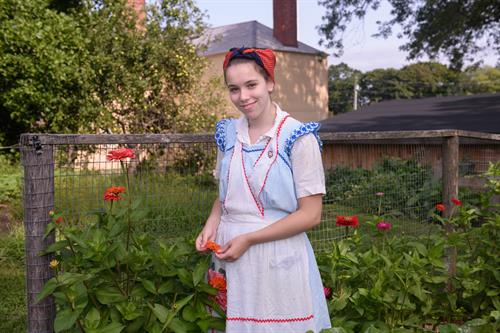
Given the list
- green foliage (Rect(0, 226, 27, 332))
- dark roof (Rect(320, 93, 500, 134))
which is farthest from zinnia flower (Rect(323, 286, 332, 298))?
dark roof (Rect(320, 93, 500, 134))

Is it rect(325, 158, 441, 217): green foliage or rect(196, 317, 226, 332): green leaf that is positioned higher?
rect(325, 158, 441, 217): green foliage

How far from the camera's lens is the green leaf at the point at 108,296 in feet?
7.91

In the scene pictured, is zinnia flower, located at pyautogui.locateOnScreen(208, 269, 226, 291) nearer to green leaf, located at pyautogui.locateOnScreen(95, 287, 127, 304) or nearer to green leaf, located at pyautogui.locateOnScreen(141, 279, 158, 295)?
green leaf, located at pyautogui.locateOnScreen(141, 279, 158, 295)

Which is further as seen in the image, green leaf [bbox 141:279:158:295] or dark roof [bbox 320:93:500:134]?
dark roof [bbox 320:93:500:134]

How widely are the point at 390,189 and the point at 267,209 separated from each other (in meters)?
4.29

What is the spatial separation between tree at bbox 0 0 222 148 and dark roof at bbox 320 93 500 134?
16.4ft

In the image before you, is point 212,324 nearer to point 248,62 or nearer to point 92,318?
point 92,318

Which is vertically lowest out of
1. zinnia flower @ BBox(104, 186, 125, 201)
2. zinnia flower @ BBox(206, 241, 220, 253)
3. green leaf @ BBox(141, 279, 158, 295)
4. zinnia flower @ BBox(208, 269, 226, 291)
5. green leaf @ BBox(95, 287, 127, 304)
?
green leaf @ BBox(95, 287, 127, 304)

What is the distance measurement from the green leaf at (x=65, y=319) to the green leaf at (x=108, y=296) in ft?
0.39

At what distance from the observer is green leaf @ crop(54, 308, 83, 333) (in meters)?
2.27

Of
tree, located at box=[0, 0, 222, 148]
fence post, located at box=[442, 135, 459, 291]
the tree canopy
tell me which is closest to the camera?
fence post, located at box=[442, 135, 459, 291]

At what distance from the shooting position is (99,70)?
38.4ft

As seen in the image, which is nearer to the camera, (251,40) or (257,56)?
(257,56)

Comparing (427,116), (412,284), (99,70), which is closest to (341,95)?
(427,116)
